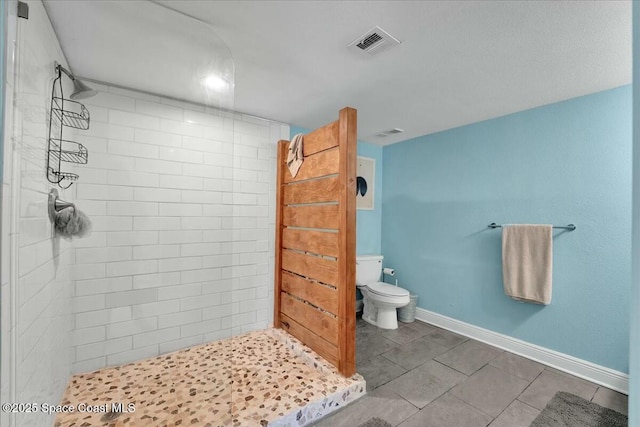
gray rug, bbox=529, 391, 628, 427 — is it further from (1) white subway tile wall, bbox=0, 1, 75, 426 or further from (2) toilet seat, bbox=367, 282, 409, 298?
(1) white subway tile wall, bbox=0, 1, 75, 426

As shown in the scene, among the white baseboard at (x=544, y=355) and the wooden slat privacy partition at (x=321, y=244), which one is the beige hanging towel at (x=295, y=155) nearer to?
the wooden slat privacy partition at (x=321, y=244)

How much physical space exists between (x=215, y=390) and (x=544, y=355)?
260 cm

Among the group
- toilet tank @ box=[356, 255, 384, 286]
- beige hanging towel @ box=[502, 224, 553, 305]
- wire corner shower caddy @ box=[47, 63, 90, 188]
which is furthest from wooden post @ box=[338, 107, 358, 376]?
wire corner shower caddy @ box=[47, 63, 90, 188]

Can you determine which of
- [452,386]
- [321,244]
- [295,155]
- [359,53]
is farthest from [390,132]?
[452,386]

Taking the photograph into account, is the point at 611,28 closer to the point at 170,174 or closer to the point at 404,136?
the point at 404,136

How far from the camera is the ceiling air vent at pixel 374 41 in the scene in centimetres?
141

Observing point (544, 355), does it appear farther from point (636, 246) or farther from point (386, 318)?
point (636, 246)

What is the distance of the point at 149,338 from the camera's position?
1.96 m

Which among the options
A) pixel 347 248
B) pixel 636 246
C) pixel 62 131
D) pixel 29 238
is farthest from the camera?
pixel 347 248

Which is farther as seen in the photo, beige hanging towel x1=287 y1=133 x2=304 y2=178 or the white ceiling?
beige hanging towel x1=287 y1=133 x2=304 y2=178

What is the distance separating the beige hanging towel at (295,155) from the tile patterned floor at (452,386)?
1.76 metres

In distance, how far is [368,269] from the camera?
3135 millimetres

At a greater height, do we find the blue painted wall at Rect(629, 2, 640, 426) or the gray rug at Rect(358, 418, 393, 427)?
the blue painted wall at Rect(629, 2, 640, 426)

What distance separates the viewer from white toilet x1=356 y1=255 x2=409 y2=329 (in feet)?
8.84
